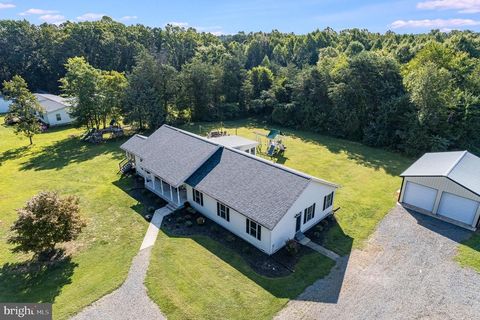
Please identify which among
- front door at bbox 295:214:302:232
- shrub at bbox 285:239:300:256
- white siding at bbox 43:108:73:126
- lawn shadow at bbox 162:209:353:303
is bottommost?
lawn shadow at bbox 162:209:353:303

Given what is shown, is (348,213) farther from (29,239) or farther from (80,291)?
(29,239)

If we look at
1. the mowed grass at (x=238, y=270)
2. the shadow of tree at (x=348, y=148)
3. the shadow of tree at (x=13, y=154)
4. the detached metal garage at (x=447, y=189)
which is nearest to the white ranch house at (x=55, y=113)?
the shadow of tree at (x=13, y=154)

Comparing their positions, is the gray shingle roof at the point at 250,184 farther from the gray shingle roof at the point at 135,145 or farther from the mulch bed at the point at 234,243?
the gray shingle roof at the point at 135,145

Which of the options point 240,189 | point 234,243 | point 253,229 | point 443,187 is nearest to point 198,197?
point 240,189

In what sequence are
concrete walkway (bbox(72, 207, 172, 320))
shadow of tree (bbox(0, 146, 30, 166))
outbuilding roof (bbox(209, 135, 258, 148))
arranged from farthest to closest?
shadow of tree (bbox(0, 146, 30, 166)) < outbuilding roof (bbox(209, 135, 258, 148)) < concrete walkway (bbox(72, 207, 172, 320))

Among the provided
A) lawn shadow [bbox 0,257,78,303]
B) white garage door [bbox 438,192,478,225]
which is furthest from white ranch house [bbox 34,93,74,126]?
white garage door [bbox 438,192,478,225]

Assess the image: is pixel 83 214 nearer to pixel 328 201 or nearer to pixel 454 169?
pixel 328 201

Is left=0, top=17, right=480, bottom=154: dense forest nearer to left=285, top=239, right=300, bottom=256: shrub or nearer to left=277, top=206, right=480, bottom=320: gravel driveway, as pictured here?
left=277, top=206, right=480, bottom=320: gravel driveway
